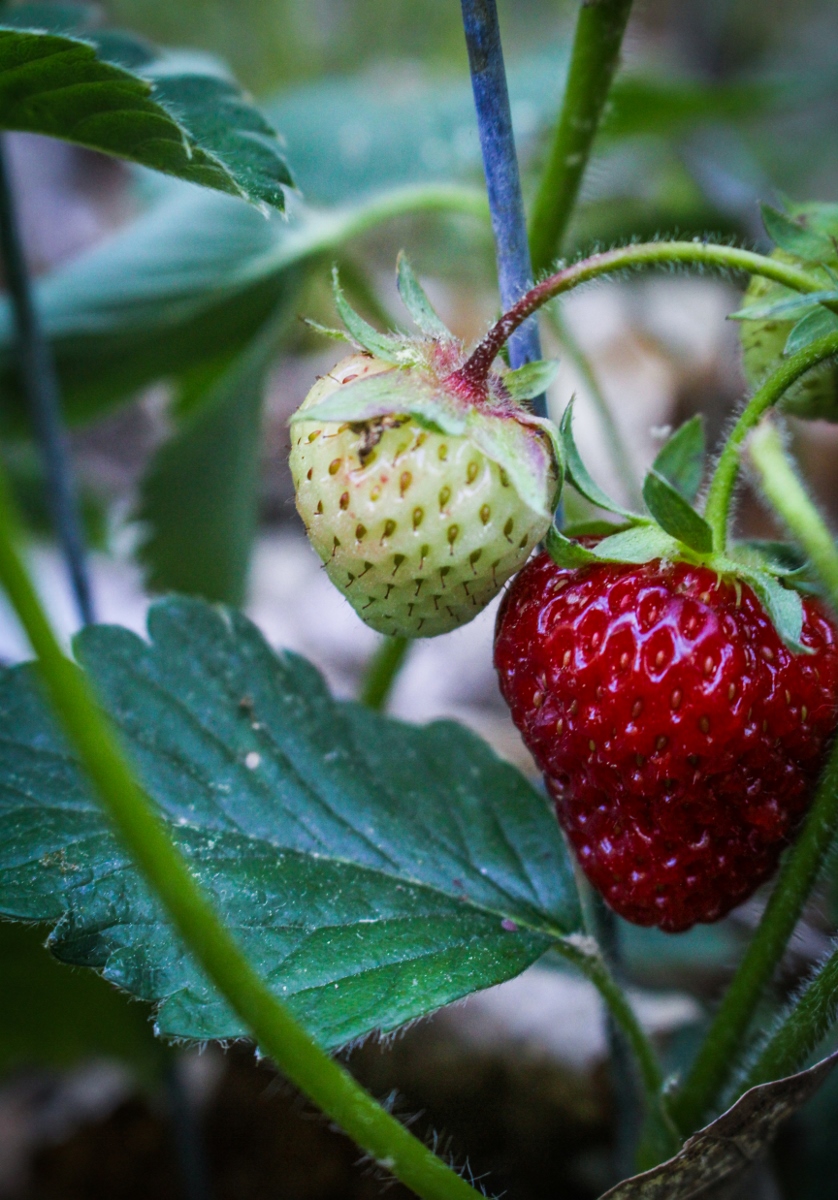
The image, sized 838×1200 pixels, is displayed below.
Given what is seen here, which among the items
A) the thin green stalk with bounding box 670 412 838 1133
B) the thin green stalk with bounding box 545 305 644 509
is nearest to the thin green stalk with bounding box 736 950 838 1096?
the thin green stalk with bounding box 670 412 838 1133

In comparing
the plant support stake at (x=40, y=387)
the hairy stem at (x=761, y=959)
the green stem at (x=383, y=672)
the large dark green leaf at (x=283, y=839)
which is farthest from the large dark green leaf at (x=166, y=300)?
the hairy stem at (x=761, y=959)

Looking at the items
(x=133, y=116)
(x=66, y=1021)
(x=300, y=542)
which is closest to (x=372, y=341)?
(x=133, y=116)

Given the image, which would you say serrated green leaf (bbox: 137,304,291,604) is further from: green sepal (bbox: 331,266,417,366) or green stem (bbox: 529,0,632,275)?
green sepal (bbox: 331,266,417,366)

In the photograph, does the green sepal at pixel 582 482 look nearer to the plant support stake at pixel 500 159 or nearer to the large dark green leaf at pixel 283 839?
the plant support stake at pixel 500 159

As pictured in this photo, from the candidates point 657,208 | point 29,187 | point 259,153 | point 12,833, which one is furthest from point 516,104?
point 29,187

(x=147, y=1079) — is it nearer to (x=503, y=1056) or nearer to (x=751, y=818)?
(x=503, y=1056)

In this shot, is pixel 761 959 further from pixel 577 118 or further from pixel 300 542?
pixel 300 542
